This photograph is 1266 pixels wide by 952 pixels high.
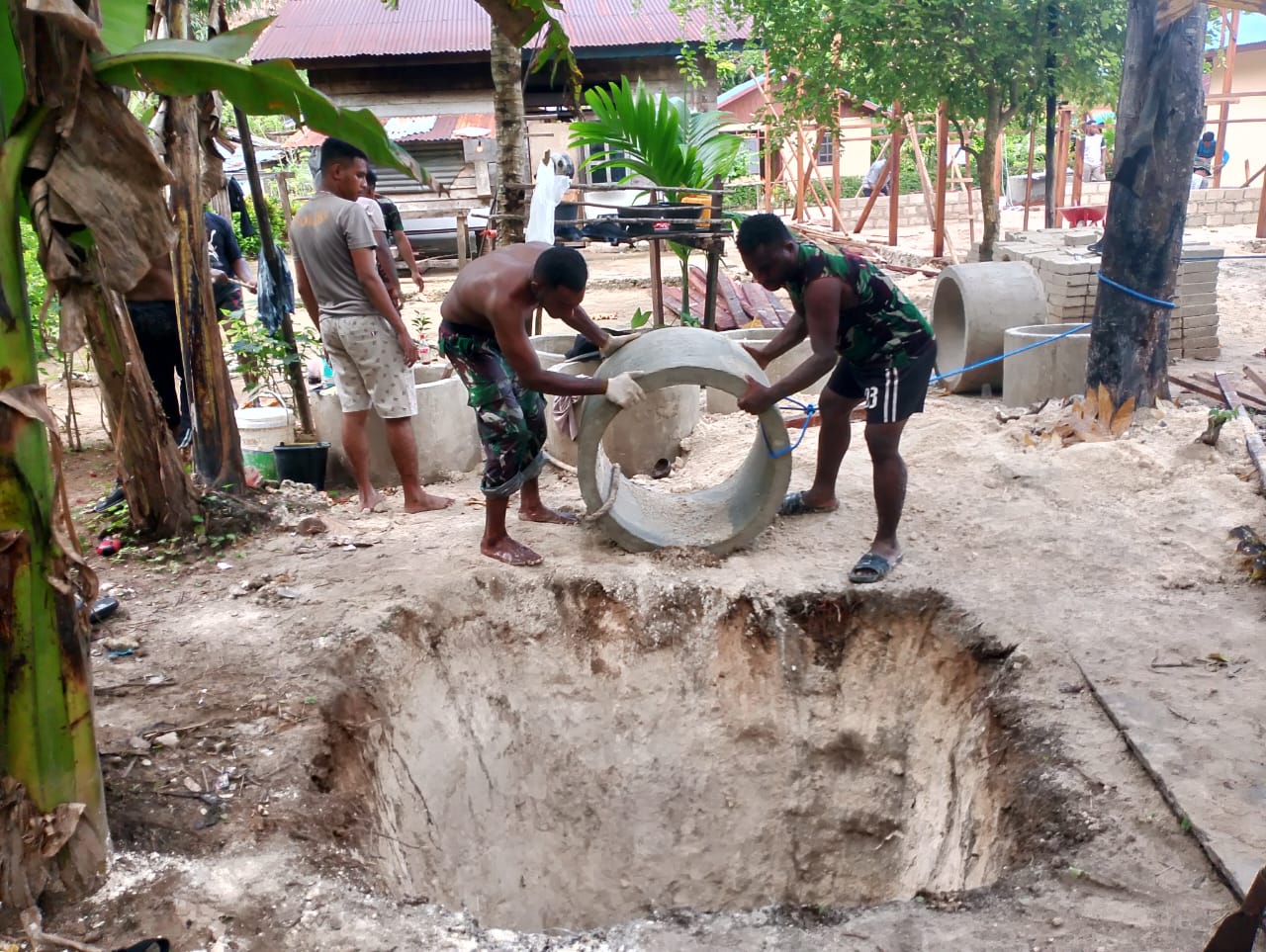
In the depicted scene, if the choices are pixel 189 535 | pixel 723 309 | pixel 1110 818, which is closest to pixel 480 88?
pixel 723 309

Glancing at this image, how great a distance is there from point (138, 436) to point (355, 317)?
3.76ft

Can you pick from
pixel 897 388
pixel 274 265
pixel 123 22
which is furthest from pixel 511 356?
pixel 274 265

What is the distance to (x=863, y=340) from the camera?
439cm

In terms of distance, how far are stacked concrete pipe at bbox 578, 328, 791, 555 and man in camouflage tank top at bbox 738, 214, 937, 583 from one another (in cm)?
20

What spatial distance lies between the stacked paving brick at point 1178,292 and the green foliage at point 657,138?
2.60 metres

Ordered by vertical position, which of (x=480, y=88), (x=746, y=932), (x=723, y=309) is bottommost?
(x=746, y=932)

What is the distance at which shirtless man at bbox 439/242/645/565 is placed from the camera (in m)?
4.16

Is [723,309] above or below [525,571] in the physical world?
above

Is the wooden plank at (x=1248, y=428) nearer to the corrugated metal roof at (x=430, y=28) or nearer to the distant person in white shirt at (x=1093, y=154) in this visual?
the corrugated metal roof at (x=430, y=28)

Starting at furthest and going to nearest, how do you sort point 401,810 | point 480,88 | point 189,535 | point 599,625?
point 480,88 < point 189,535 < point 599,625 < point 401,810

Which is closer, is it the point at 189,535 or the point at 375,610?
the point at 375,610

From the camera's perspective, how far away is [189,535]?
190 inches

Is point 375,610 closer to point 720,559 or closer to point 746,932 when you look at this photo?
point 720,559

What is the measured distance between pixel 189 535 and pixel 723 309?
561cm
